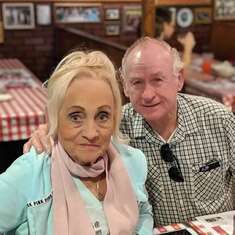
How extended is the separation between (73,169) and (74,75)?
307mm

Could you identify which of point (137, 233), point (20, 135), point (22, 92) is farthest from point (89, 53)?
point (22, 92)

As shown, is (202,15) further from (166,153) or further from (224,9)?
(166,153)

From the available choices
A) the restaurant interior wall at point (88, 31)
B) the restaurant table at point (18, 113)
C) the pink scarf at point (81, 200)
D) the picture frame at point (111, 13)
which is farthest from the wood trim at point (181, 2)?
the pink scarf at point (81, 200)

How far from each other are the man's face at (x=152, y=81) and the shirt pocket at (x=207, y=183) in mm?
302

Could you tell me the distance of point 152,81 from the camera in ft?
6.11

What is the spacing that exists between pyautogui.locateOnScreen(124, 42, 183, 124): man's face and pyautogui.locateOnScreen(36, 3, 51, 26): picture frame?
473 cm

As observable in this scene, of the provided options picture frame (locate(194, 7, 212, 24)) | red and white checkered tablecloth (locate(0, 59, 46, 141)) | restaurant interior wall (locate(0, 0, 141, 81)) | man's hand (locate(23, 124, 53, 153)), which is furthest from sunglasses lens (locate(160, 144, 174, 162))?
picture frame (locate(194, 7, 212, 24))

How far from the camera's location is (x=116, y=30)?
22.1 feet

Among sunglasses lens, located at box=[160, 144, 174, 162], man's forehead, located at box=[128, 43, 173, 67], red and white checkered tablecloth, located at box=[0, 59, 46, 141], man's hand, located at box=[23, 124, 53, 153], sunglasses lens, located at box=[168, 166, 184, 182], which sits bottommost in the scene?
red and white checkered tablecloth, located at box=[0, 59, 46, 141]

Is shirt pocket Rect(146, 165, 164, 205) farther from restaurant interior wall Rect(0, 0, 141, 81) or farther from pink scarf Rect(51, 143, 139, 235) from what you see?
restaurant interior wall Rect(0, 0, 141, 81)

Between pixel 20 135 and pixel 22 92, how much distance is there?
0.78m

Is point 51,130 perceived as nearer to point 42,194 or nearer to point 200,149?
point 42,194

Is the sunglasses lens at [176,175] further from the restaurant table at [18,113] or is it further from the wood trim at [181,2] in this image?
the wood trim at [181,2]

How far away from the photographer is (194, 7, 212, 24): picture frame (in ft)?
23.2
